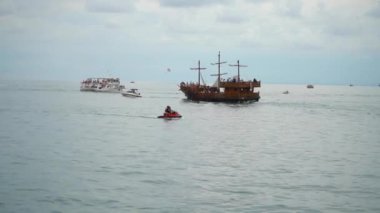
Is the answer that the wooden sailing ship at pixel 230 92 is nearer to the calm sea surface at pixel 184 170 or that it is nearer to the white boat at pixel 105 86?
the calm sea surface at pixel 184 170

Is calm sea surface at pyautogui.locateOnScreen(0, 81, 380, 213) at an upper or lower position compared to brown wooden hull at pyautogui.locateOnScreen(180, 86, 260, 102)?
lower

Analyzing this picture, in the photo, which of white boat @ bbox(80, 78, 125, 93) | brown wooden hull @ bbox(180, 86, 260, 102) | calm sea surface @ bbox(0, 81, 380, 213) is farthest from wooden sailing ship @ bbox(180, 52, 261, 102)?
white boat @ bbox(80, 78, 125, 93)

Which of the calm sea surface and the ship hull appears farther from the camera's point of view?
the ship hull

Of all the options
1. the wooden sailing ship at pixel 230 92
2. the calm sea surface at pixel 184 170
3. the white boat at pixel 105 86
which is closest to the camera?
the calm sea surface at pixel 184 170

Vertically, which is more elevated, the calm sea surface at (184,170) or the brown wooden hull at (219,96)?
the brown wooden hull at (219,96)

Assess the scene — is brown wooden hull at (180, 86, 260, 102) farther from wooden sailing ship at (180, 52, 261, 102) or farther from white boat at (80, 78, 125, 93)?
white boat at (80, 78, 125, 93)

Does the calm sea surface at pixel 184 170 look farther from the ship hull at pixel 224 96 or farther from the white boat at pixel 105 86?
the white boat at pixel 105 86

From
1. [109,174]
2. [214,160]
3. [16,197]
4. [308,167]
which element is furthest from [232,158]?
[16,197]

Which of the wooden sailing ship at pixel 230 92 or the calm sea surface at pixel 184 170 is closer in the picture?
the calm sea surface at pixel 184 170

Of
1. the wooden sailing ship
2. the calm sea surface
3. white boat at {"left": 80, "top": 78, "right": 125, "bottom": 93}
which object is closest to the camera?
the calm sea surface

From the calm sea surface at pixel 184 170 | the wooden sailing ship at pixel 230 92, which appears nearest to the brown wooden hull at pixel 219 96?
the wooden sailing ship at pixel 230 92

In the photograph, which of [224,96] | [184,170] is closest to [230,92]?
[224,96]

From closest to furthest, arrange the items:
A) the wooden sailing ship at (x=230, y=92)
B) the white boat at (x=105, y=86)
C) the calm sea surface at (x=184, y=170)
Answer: the calm sea surface at (x=184, y=170)
the wooden sailing ship at (x=230, y=92)
the white boat at (x=105, y=86)

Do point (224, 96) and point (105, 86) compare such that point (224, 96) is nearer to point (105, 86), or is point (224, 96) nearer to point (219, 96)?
point (219, 96)
